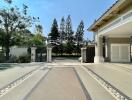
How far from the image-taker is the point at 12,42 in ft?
133

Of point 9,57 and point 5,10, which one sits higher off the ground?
point 5,10

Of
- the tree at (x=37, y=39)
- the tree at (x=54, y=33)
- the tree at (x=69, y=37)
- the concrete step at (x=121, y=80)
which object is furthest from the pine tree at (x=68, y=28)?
the concrete step at (x=121, y=80)

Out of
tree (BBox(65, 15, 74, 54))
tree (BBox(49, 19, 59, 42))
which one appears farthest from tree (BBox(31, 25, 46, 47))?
tree (BBox(65, 15, 74, 54))

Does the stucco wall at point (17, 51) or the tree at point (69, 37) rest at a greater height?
the tree at point (69, 37)

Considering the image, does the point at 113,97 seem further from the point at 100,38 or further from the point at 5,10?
the point at 5,10

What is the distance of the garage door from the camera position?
33.3m

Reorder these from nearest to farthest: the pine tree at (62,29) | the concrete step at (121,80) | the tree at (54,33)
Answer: the concrete step at (121,80), the tree at (54,33), the pine tree at (62,29)

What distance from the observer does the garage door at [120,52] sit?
33.3 meters

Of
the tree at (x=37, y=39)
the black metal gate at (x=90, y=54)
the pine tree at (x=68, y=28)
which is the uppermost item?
the pine tree at (x=68, y=28)

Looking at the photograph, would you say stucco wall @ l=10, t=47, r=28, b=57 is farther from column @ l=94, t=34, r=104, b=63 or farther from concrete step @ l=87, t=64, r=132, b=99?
concrete step @ l=87, t=64, r=132, b=99

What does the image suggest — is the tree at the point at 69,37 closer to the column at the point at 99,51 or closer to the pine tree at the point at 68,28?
the pine tree at the point at 68,28

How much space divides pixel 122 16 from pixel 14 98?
36.6ft

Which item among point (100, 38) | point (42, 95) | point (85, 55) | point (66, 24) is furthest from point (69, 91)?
point (66, 24)

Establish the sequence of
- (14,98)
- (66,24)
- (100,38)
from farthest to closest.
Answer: (66,24) → (100,38) → (14,98)
